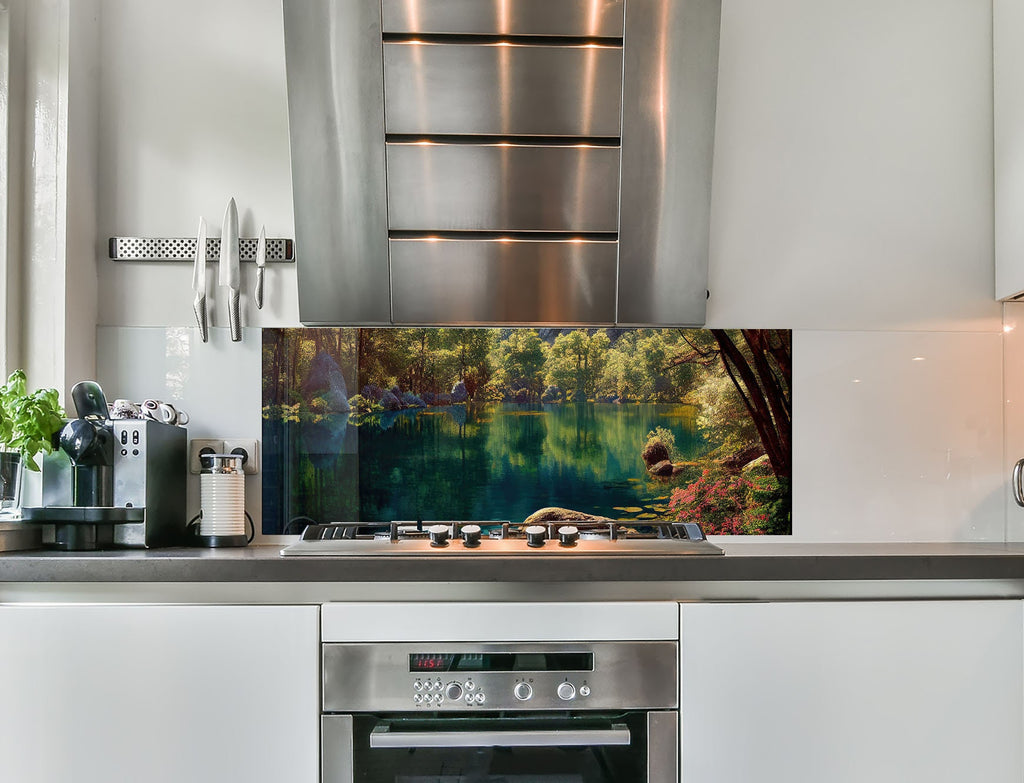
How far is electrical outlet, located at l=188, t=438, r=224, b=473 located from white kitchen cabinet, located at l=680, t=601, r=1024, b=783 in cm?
124

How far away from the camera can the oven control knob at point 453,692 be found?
151 centimetres

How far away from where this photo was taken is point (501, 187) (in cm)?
196

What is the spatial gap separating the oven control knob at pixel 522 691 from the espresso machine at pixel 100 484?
87 centimetres

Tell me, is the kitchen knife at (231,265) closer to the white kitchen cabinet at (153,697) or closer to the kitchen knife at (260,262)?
the kitchen knife at (260,262)

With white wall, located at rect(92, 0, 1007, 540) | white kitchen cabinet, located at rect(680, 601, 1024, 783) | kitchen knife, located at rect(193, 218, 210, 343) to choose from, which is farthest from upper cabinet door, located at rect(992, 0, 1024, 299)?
kitchen knife, located at rect(193, 218, 210, 343)

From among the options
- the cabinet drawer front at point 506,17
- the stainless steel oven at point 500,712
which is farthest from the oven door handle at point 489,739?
the cabinet drawer front at point 506,17

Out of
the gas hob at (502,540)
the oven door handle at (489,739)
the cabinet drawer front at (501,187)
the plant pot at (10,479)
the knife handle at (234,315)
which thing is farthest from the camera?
the knife handle at (234,315)

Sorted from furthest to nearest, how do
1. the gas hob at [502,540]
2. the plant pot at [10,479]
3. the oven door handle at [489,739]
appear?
the plant pot at [10,479] → the gas hob at [502,540] → the oven door handle at [489,739]

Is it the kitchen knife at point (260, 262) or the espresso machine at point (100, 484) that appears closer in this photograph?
the espresso machine at point (100, 484)

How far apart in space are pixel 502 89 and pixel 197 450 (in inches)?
46.2

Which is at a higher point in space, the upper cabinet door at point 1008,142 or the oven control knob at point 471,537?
the upper cabinet door at point 1008,142

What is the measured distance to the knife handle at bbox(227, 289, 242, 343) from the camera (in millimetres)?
2066

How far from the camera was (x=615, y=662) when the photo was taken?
153 cm

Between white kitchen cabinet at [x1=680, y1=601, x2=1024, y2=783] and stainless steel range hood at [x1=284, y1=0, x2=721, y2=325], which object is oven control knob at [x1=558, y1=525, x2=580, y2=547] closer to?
white kitchen cabinet at [x1=680, y1=601, x2=1024, y2=783]
